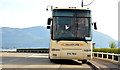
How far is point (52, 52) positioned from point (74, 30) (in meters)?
2.17

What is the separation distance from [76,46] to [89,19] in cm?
213

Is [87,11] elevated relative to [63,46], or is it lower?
elevated

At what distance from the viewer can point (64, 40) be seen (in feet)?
58.6

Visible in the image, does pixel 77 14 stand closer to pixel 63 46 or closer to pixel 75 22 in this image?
pixel 75 22

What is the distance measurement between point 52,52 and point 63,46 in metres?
0.87

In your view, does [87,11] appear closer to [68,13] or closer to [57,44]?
[68,13]

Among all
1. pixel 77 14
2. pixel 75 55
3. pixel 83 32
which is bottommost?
pixel 75 55

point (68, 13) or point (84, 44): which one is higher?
point (68, 13)

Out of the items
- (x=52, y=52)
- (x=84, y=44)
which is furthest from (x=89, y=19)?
(x=52, y=52)

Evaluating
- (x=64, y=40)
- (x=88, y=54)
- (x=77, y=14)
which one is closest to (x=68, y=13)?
(x=77, y=14)

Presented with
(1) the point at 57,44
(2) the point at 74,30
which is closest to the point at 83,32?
(2) the point at 74,30

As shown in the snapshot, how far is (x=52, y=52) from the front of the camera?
1780 cm

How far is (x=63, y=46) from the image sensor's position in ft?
58.6

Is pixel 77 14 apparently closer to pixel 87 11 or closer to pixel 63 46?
pixel 87 11
